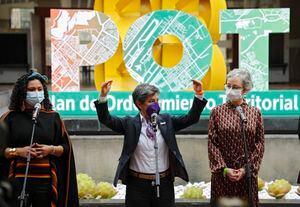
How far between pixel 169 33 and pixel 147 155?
175 inches

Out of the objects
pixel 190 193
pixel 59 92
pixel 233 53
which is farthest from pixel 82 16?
pixel 233 53

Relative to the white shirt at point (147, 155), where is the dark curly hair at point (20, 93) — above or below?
above

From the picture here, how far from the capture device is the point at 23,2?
23.0m

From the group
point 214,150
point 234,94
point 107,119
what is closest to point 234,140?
point 214,150

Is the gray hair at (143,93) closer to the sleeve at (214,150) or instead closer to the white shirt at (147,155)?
the white shirt at (147,155)

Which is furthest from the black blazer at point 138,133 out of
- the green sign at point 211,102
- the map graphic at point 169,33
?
the map graphic at point 169,33

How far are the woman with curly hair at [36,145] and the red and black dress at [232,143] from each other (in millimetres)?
1267

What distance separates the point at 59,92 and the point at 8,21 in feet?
47.6

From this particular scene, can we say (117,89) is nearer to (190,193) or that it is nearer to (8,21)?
(190,193)

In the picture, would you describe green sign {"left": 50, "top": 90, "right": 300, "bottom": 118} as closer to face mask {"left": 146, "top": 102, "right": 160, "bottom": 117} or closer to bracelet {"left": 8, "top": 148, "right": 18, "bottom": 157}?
face mask {"left": 146, "top": 102, "right": 160, "bottom": 117}

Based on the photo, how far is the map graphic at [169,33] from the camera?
9516 mm

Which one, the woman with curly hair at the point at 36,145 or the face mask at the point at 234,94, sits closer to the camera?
the woman with curly hair at the point at 36,145

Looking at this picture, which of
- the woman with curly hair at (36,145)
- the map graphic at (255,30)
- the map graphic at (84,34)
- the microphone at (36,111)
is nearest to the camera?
the microphone at (36,111)

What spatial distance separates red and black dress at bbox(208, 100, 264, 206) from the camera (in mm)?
5594
